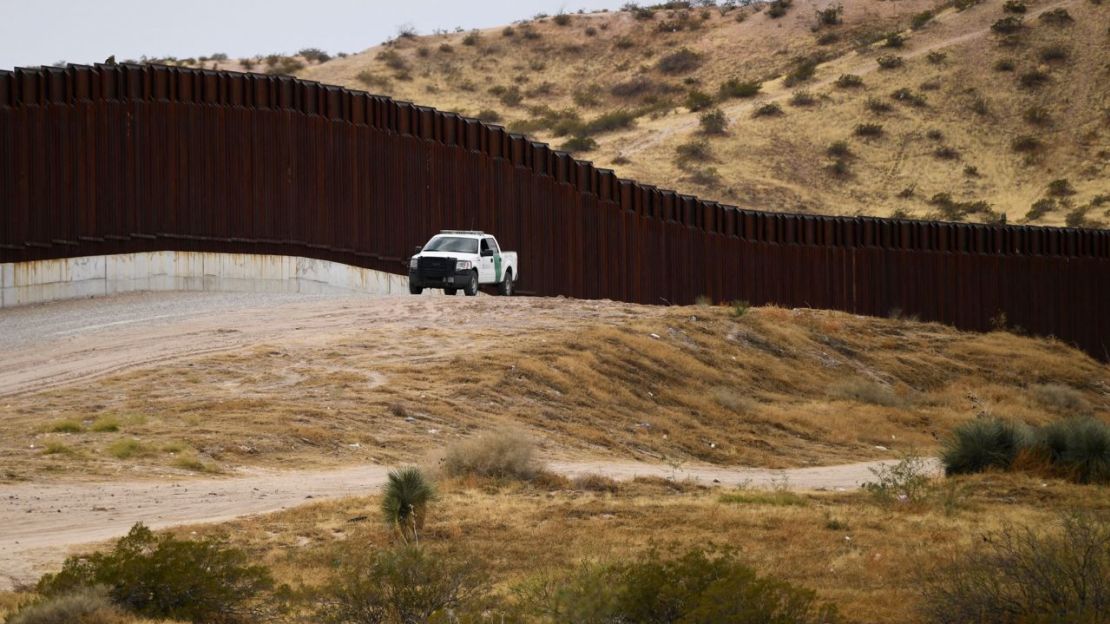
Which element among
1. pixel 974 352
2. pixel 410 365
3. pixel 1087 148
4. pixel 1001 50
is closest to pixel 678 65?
pixel 1001 50

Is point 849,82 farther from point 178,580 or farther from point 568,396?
point 178,580

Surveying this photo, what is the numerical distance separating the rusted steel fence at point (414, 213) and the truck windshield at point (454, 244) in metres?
3.31

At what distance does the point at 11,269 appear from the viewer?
125ft

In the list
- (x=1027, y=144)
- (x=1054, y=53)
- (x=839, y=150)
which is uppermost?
(x=1054, y=53)

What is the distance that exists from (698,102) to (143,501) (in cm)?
7376

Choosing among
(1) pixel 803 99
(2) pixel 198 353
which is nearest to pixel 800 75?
(1) pixel 803 99

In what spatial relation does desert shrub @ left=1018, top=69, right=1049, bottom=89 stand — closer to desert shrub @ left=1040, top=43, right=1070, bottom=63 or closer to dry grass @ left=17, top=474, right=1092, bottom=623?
desert shrub @ left=1040, top=43, right=1070, bottom=63

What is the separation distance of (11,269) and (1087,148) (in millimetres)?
53918

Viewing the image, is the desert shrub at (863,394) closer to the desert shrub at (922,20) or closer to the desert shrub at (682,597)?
the desert shrub at (682,597)

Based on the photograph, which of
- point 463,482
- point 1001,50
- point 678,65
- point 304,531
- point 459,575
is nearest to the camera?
point 459,575

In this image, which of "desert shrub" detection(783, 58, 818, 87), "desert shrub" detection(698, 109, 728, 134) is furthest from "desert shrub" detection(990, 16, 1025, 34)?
"desert shrub" detection(698, 109, 728, 134)

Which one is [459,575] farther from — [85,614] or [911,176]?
[911,176]

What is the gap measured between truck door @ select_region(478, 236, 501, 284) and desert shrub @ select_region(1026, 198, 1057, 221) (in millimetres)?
36607

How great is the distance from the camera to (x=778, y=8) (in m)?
106
